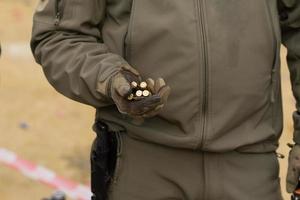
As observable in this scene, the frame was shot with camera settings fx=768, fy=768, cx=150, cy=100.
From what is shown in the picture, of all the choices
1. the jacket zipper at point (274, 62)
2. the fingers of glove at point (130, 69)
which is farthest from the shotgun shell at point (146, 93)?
the jacket zipper at point (274, 62)

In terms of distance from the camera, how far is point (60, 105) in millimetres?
5801

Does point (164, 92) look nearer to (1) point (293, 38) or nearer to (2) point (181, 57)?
(2) point (181, 57)

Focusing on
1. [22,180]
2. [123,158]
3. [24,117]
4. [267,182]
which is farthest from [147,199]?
[24,117]

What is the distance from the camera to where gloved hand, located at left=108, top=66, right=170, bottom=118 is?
2143 mm

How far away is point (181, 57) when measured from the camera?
234cm

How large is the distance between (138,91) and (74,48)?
13.4 inches

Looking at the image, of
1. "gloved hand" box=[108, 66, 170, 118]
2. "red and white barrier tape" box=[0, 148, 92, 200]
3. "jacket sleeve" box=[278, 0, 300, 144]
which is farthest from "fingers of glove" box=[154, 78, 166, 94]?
"red and white barrier tape" box=[0, 148, 92, 200]

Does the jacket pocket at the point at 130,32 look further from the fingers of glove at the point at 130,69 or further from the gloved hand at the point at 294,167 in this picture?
the gloved hand at the point at 294,167

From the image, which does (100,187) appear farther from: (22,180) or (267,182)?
(22,180)

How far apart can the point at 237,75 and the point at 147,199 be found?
50 centimetres

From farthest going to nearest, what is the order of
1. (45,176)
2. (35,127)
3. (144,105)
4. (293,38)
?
1. (35,127)
2. (45,176)
3. (293,38)
4. (144,105)

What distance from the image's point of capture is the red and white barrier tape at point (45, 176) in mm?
4504

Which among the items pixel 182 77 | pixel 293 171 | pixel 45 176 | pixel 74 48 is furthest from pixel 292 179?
pixel 45 176

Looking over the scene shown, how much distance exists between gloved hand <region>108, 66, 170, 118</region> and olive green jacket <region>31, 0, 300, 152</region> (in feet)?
0.21
